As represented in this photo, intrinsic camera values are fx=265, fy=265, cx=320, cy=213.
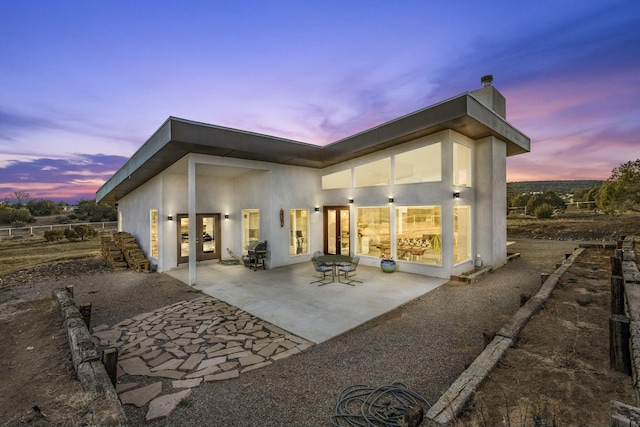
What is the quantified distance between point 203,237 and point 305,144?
5.91 metres

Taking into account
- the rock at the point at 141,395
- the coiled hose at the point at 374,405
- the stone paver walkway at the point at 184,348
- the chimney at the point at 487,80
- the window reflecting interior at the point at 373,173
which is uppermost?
the chimney at the point at 487,80

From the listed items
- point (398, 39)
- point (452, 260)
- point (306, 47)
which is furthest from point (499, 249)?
point (306, 47)

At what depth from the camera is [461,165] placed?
8805mm

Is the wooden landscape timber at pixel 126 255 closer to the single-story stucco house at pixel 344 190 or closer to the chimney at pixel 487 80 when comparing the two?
the single-story stucco house at pixel 344 190

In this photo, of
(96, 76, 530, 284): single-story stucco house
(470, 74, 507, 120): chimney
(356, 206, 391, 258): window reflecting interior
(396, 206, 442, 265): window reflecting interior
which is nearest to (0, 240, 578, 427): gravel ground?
(396, 206, 442, 265): window reflecting interior

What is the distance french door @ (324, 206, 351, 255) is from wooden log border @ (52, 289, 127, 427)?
829 centimetres

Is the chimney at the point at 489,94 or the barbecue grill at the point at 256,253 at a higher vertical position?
the chimney at the point at 489,94

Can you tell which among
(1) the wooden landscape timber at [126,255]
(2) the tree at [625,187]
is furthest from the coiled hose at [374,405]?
(2) the tree at [625,187]

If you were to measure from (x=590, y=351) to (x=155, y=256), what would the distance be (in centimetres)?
1226

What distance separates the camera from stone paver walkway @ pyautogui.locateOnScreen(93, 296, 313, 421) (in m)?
3.23

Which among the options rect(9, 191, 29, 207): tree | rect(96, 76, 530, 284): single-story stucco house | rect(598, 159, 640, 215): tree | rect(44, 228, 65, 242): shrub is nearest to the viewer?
rect(96, 76, 530, 284): single-story stucco house

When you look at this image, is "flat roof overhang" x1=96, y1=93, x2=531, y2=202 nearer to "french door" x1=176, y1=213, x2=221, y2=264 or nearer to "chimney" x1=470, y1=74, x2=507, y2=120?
"chimney" x1=470, y1=74, x2=507, y2=120

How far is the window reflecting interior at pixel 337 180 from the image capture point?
35.5 feet

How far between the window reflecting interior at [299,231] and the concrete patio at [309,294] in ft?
3.40
